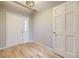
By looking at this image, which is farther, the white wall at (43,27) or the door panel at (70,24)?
the white wall at (43,27)

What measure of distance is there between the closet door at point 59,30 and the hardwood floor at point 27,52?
17 centimetres

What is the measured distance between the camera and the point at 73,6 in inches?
89.4

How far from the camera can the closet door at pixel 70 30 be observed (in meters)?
2.29

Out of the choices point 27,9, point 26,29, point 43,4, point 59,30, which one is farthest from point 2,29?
point 59,30

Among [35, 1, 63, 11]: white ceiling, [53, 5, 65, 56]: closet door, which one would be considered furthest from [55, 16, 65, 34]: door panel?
[35, 1, 63, 11]: white ceiling

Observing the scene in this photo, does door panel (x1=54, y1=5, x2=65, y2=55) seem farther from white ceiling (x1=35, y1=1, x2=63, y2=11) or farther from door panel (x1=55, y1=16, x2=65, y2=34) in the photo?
white ceiling (x1=35, y1=1, x2=63, y2=11)

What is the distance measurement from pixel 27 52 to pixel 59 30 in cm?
82

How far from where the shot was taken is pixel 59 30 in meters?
2.48

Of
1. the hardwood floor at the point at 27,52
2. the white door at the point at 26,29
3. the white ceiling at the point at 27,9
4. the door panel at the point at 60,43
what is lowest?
the hardwood floor at the point at 27,52

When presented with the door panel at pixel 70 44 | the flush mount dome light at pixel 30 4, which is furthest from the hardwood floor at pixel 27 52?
the flush mount dome light at pixel 30 4

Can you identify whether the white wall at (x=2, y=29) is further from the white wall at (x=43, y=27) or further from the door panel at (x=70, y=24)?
the door panel at (x=70, y=24)

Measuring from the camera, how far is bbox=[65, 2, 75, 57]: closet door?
2285mm

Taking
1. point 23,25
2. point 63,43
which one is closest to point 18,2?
point 23,25

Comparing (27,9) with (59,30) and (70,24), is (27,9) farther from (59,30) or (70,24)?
(70,24)
